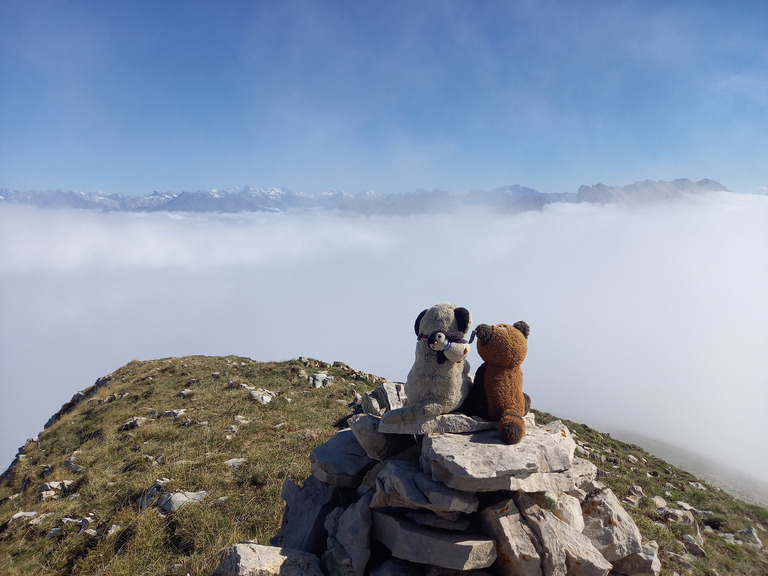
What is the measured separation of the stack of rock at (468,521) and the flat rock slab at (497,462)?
2 cm

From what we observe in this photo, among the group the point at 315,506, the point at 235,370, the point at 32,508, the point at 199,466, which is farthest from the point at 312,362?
the point at 315,506

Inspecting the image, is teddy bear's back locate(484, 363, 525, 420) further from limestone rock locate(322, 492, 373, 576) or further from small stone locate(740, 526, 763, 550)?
small stone locate(740, 526, 763, 550)

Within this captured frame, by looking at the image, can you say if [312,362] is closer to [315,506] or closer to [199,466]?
[199,466]

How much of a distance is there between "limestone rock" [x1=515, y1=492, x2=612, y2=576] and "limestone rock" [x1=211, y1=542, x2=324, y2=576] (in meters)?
3.44

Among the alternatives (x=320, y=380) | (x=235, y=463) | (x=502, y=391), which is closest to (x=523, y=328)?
(x=502, y=391)

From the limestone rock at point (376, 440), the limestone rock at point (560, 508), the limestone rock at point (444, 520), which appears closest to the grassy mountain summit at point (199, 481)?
the limestone rock at point (376, 440)

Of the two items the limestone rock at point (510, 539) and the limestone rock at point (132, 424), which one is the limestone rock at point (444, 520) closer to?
the limestone rock at point (510, 539)

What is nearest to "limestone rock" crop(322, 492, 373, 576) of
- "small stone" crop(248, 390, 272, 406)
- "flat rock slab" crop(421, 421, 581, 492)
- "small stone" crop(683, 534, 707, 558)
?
"flat rock slab" crop(421, 421, 581, 492)

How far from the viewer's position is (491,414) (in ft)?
23.8

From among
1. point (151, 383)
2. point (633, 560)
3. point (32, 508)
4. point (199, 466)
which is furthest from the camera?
point (151, 383)

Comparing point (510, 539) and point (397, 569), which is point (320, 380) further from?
point (510, 539)

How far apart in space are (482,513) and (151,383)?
23624 millimetres

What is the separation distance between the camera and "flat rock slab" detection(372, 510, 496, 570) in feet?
18.9

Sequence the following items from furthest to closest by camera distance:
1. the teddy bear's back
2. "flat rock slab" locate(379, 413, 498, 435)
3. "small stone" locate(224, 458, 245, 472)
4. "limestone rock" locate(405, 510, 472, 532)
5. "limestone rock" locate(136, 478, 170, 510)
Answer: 1. "small stone" locate(224, 458, 245, 472)
2. "limestone rock" locate(136, 478, 170, 510)
3. the teddy bear's back
4. "flat rock slab" locate(379, 413, 498, 435)
5. "limestone rock" locate(405, 510, 472, 532)
